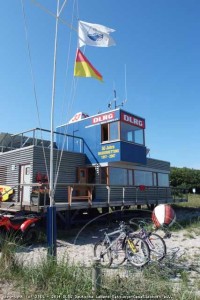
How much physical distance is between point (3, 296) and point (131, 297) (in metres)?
1.86

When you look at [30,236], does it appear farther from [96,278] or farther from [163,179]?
[163,179]

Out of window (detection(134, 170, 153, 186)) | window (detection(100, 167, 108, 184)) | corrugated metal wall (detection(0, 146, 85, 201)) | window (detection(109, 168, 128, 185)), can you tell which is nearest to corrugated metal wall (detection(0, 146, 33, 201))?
corrugated metal wall (detection(0, 146, 85, 201))

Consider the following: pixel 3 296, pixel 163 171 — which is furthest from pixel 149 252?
pixel 163 171

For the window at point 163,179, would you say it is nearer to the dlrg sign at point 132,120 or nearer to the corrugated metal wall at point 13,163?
the dlrg sign at point 132,120

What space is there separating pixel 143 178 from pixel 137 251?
14.1 meters

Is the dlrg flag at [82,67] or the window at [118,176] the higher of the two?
the dlrg flag at [82,67]

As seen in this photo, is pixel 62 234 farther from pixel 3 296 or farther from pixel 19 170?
pixel 3 296

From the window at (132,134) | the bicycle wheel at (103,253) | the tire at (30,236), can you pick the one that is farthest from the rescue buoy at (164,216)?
the window at (132,134)

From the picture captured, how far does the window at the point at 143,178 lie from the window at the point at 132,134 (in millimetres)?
2232

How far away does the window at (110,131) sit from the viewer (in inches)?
715

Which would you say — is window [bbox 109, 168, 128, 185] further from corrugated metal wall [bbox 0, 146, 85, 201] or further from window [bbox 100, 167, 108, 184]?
corrugated metal wall [bbox 0, 146, 85, 201]

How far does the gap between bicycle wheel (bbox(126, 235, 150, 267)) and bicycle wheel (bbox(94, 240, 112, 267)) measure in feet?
1.61

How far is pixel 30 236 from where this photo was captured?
11.4 m

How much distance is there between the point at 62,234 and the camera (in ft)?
42.9
